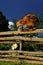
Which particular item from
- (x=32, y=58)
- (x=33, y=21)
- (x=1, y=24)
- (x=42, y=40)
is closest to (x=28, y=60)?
(x=32, y=58)

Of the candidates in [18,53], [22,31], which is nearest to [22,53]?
[18,53]

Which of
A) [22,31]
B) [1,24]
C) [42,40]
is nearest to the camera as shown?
[42,40]

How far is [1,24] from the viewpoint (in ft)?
125

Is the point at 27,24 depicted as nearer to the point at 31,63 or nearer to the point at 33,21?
the point at 33,21

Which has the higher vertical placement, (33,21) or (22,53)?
(33,21)

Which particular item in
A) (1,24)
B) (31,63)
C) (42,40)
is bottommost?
(31,63)

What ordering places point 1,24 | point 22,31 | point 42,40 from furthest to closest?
point 1,24, point 22,31, point 42,40

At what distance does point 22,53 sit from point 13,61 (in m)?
0.49

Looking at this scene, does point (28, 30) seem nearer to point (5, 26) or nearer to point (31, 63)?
point (31, 63)

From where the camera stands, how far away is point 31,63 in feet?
Result: 31.0

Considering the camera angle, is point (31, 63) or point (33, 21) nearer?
point (31, 63)

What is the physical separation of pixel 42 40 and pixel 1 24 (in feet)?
95.3

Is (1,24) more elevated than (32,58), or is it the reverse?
(1,24)

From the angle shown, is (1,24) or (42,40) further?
(1,24)
